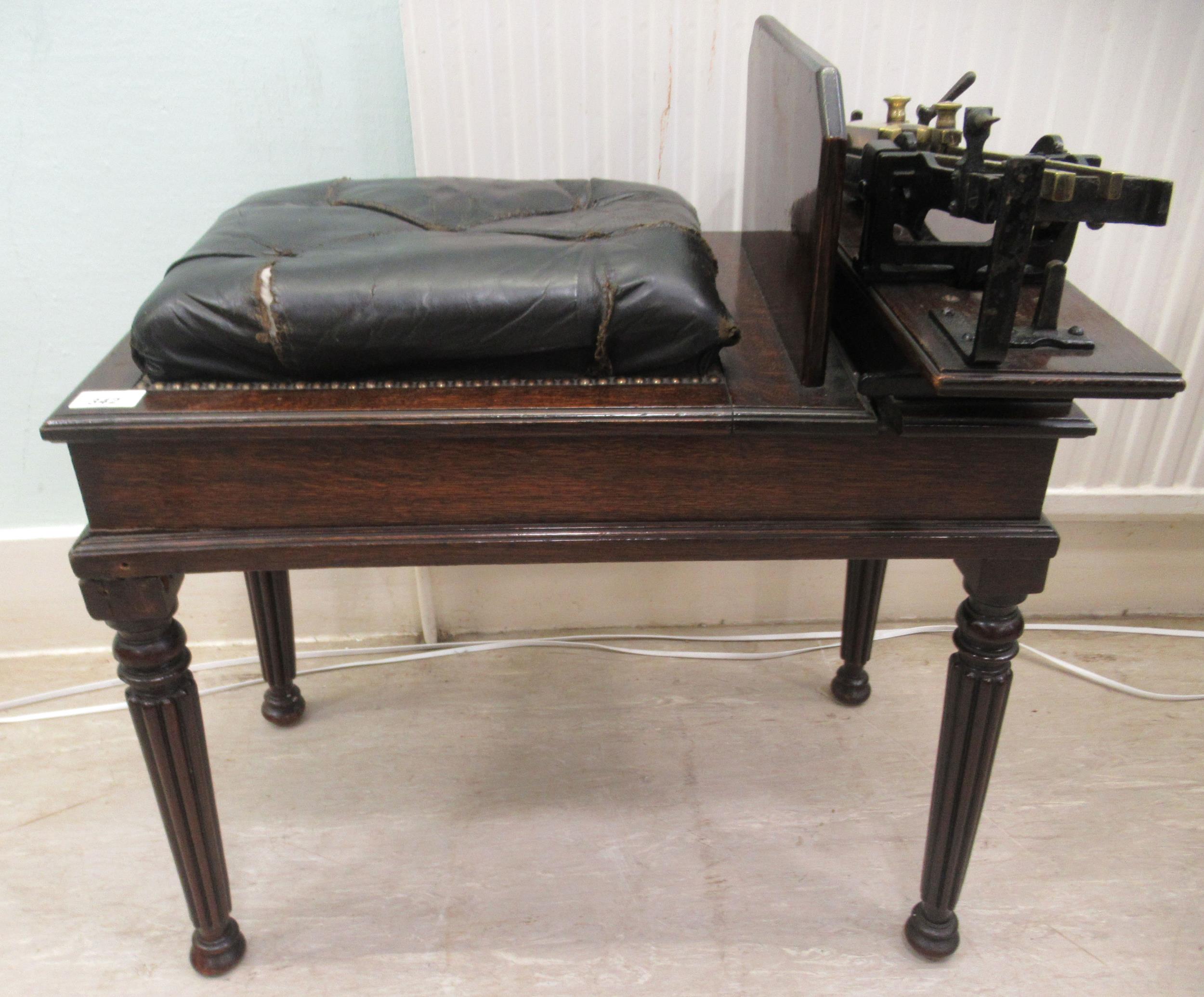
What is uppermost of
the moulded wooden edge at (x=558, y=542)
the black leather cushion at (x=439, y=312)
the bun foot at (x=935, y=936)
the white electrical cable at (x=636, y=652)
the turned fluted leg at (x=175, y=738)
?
the black leather cushion at (x=439, y=312)

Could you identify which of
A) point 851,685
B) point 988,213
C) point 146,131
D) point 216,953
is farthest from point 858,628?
point 146,131

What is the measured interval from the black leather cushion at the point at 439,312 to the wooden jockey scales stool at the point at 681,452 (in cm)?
2

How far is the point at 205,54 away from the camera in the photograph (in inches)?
55.9

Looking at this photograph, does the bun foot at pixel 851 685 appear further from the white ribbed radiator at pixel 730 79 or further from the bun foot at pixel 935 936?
the white ribbed radiator at pixel 730 79

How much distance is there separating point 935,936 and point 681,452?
690 mm

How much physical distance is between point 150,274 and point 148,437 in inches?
30.3

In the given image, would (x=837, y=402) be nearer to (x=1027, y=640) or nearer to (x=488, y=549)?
(x=488, y=549)

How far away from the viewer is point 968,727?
1060 millimetres

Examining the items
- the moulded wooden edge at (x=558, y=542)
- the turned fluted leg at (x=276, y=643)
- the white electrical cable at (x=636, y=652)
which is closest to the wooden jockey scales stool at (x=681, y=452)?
the moulded wooden edge at (x=558, y=542)

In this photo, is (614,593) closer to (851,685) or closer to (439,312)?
(851,685)

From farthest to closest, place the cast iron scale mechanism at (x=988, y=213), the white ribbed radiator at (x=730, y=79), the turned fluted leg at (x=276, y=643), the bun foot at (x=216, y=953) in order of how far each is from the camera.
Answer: the turned fluted leg at (x=276, y=643) → the white ribbed radiator at (x=730, y=79) → the bun foot at (x=216, y=953) → the cast iron scale mechanism at (x=988, y=213)

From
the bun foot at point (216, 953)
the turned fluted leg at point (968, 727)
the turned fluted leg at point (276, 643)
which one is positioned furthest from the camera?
the turned fluted leg at point (276, 643)

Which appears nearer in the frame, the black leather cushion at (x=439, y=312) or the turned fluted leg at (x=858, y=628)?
the black leather cushion at (x=439, y=312)

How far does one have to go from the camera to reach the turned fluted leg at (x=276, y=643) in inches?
58.2
